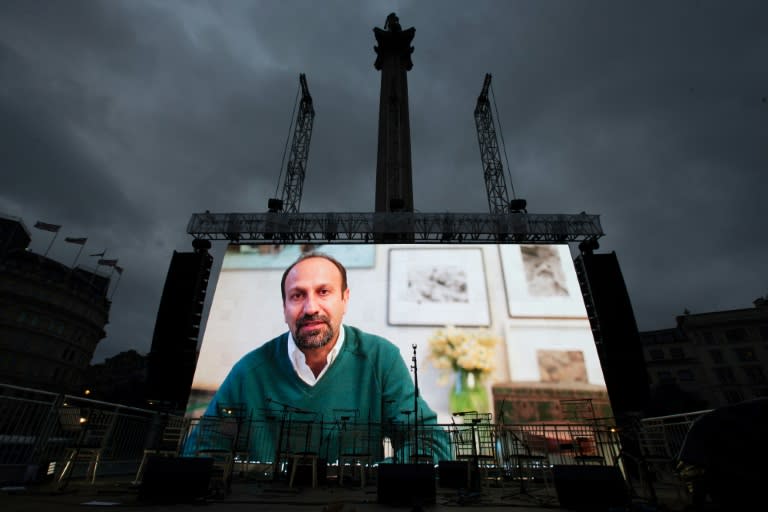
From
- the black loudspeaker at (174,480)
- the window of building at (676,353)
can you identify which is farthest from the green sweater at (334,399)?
the window of building at (676,353)

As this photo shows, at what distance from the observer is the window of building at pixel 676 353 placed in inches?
1471

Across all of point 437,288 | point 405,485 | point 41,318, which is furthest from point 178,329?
point 41,318

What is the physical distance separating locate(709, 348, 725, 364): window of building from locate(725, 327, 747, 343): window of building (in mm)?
1433

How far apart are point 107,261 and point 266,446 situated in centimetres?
3104

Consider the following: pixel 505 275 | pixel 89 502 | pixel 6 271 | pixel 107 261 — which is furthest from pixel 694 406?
pixel 6 271

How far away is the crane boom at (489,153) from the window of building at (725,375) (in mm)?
30714

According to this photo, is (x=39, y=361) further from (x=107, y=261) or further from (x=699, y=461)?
(x=699, y=461)

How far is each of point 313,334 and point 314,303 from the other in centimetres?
92

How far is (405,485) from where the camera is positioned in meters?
4.62

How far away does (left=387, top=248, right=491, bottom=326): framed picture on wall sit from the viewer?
11078mm

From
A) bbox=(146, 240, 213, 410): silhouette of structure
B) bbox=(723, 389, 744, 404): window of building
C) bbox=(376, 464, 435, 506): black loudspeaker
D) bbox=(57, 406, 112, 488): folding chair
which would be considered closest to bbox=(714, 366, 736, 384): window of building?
bbox=(723, 389, 744, 404): window of building

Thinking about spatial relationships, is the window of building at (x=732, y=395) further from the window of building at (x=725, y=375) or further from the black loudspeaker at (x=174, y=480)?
the black loudspeaker at (x=174, y=480)

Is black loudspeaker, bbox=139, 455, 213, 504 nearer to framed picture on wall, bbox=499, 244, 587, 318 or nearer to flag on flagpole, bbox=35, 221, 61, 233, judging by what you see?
framed picture on wall, bbox=499, 244, 587, 318

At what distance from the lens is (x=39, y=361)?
3241 centimetres
